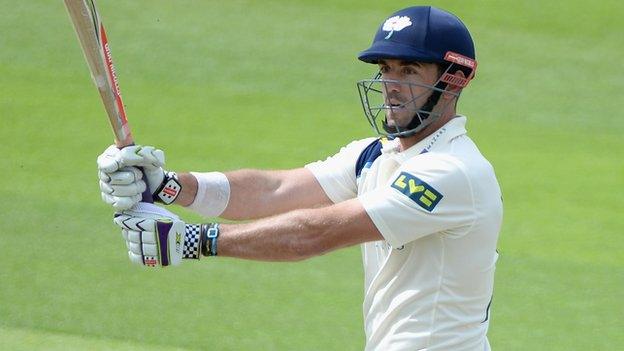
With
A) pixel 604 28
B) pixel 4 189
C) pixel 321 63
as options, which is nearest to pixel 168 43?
pixel 321 63

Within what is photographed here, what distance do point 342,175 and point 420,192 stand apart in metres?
0.94

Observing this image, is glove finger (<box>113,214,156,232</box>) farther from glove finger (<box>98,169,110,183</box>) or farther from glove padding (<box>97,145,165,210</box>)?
glove finger (<box>98,169,110,183</box>)

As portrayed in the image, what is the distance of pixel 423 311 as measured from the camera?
16.2ft

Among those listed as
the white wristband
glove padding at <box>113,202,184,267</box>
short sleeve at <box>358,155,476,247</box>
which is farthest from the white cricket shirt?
the white wristband

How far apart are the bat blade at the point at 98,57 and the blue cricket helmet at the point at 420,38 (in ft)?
3.63

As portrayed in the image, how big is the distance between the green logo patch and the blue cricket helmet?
1.84ft

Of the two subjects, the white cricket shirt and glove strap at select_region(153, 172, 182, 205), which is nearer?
the white cricket shirt

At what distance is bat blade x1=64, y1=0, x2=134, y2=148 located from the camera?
16.1ft

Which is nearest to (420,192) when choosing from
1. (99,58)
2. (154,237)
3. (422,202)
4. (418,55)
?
(422,202)

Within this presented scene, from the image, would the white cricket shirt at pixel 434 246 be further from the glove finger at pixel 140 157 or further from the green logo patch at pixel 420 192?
the glove finger at pixel 140 157

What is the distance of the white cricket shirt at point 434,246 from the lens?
Result: 187 inches

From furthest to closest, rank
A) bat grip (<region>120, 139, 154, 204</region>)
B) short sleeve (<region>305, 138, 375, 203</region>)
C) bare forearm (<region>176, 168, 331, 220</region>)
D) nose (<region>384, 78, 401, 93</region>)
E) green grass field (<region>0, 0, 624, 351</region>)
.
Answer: green grass field (<region>0, 0, 624, 351</region>)
bare forearm (<region>176, 168, 331, 220</region>)
short sleeve (<region>305, 138, 375, 203</region>)
bat grip (<region>120, 139, 154, 204</region>)
nose (<region>384, 78, 401, 93</region>)

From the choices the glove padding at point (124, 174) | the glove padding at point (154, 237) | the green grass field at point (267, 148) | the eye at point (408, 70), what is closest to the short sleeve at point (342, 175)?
the eye at point (408, 70)

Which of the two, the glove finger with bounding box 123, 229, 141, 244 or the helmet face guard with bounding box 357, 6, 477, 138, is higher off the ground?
the helmet face guard with bounding box 357, 6, 477, 138
